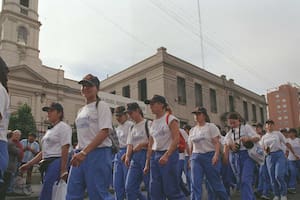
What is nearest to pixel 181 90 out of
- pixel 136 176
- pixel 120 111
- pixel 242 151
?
pixel 120 111

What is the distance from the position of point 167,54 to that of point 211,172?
21.6m

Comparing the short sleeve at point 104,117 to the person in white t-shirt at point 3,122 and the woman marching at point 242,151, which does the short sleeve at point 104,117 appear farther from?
the woman marching at point 242,151

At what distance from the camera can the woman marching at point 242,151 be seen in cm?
577

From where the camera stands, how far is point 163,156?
14.8 feet

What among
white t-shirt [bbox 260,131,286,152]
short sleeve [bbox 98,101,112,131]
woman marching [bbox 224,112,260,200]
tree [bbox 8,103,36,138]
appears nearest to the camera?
short sleeve [bbox 98,101,112,131]

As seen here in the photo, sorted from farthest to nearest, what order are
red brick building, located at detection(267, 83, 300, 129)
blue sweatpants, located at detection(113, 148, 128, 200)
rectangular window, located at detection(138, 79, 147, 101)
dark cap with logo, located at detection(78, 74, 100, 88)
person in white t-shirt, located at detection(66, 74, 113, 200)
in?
1. red brick building, located at detection(267, 83, 300, 129)
2. rectangular window, located at detection(138, 79, 147, 101)
3. blue sweatpants, located at detection(113, 148, 128, 200)
4. dark cap with logo, located at detection(78, 74, 100, 88)
5. person in white t-shirt, located at detection(66, 74, 113, 200)

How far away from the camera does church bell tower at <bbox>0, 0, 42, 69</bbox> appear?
38.4 meters

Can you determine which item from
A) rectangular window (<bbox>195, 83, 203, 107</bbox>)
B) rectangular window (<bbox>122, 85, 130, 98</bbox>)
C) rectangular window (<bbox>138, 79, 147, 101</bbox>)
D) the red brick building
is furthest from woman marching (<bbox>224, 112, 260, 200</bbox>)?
the red brick building

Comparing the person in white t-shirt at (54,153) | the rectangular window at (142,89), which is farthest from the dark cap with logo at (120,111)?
the rectangular window at (142,89)

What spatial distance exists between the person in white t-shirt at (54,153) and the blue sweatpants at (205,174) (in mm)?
2424

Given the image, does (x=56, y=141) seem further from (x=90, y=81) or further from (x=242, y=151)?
(x=242, y=151)

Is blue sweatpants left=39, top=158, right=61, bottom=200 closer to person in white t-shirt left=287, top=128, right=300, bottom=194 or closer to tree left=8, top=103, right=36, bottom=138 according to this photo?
person in white t-shirt left=287, top=128, right=300, bottom=194

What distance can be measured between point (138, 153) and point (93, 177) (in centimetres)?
209

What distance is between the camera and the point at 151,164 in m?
4.73
